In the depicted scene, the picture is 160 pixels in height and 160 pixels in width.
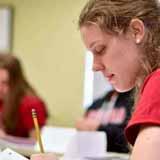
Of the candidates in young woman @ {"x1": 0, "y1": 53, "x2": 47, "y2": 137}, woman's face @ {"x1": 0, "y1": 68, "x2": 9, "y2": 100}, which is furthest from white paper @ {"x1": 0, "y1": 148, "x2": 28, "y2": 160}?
woman's face @ {"x1": 0, "y1": 68, "x2": 9, "y2": 100}

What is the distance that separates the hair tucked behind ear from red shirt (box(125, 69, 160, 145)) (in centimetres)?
8

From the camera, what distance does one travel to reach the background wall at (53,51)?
10.1ft

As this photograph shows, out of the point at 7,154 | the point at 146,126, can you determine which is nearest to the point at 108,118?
the point at 7,154

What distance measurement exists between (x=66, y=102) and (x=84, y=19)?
7.45 ft

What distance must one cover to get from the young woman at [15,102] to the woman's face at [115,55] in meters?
1.43

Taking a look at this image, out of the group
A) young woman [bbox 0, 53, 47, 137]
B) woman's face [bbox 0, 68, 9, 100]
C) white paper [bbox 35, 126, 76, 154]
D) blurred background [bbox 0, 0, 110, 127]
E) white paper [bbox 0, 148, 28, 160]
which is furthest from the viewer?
blurred background [bbox 0, 0, 110, 127]

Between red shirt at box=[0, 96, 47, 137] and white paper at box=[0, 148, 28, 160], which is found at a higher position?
white paper at box=[0, 148, 28, 160]

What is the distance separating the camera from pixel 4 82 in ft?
7.97

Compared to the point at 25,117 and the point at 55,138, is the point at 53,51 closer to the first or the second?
the point at 25,117

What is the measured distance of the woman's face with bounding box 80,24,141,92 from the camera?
82cm

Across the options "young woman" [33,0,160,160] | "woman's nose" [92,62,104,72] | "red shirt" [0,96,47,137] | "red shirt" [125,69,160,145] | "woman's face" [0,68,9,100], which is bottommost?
"red shirt" [0,96,47,137]

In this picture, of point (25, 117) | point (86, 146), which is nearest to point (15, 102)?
point (25, 117)

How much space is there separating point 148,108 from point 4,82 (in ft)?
5.91

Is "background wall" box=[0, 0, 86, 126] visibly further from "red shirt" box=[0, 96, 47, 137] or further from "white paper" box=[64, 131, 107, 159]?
"white paper" box=[64, 131, 107, 159]
